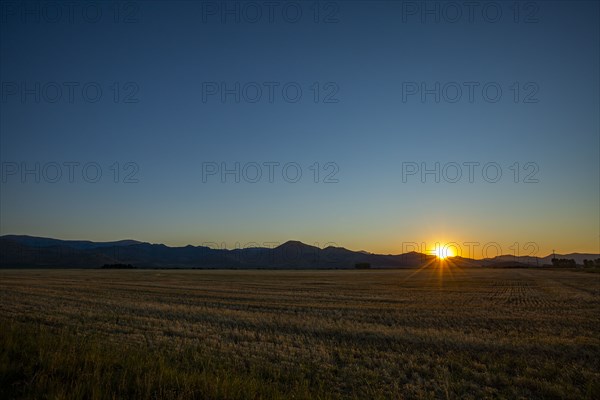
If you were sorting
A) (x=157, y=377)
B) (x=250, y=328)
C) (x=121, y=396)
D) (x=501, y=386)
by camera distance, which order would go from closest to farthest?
(x=121, y=396) < (x=157, y=377) < (x=501, y=386) < (x=250, y=328)

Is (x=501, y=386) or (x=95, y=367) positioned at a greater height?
(x=95, y=367)

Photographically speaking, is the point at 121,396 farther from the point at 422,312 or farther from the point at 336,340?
the point at 422,312

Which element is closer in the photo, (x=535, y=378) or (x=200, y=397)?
(x=200, y=397)

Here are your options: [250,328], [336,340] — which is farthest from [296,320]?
[336,340]

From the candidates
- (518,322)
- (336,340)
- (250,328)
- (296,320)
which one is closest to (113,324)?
(250,328)

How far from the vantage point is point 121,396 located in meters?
6.34

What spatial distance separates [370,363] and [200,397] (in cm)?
653

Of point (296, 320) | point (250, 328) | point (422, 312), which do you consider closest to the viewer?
point (250, 328)

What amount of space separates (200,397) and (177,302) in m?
23.7

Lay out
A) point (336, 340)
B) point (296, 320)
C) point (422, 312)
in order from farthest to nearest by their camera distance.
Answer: point (422, 312) → point (296, 320) → point (336, 340)

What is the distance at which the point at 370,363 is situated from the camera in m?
11.9

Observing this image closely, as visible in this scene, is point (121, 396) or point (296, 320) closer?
point (121, 396)

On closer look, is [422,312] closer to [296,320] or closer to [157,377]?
[296,320]

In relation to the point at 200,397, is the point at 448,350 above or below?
below
